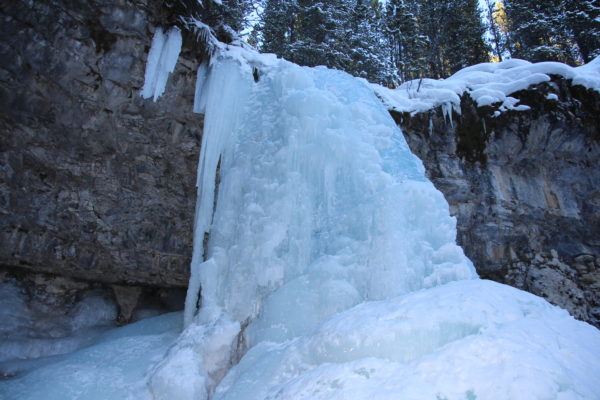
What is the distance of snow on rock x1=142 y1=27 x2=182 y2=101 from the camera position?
6.23 m

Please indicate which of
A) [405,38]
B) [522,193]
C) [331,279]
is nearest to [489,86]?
[522,193]

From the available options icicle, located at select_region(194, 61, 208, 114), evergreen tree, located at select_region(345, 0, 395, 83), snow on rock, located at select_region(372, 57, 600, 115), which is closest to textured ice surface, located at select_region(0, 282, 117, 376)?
icicle, located at select_region(194, 61, 208, 114)

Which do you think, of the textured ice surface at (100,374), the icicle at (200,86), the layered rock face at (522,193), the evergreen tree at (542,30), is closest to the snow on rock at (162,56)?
the icicle at (200,86)

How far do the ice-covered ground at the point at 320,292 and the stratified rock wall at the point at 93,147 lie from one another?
1.88 feet

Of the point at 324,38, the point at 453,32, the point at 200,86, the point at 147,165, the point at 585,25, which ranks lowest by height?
the point at 147,165

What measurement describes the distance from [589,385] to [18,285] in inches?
334

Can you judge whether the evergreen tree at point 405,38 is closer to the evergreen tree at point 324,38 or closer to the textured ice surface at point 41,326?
the evergreen tree at point 324,38

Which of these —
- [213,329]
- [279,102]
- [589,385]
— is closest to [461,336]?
[589,385]

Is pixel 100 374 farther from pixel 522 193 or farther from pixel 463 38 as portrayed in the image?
pixel 463 38

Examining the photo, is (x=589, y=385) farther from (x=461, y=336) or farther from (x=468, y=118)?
(x=468, y=118)

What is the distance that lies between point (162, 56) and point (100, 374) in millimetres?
4857

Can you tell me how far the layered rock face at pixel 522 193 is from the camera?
7.69 m

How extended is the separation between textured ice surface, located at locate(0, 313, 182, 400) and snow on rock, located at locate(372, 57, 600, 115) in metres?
6.15

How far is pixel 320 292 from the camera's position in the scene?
377 cm
